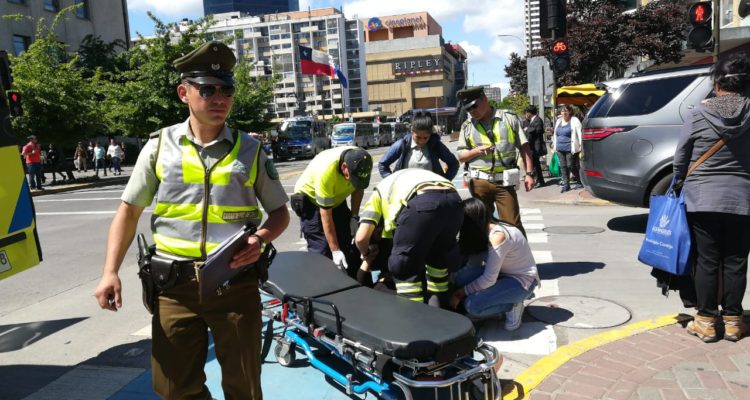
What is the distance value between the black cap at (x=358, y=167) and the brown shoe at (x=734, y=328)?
265 cm

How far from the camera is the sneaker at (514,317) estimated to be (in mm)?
4398

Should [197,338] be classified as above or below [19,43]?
below

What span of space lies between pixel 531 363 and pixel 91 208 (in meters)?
13.4

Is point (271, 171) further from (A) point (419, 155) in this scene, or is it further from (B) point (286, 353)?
(A) point (419, 155)

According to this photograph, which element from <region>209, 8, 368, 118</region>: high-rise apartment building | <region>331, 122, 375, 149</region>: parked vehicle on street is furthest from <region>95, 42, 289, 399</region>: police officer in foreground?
<region>209, 8, 368, 118</region>: high-rise apartment building

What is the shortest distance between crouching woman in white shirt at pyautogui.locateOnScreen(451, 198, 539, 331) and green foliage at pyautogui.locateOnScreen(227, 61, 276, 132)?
3051 centimetres

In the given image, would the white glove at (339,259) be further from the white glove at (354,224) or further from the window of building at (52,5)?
the window of building at (52,5)

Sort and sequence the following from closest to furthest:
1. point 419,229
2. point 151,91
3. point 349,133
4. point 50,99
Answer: point 419,229, point 50,99, point 151,91, point 349,133

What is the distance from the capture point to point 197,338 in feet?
8.57

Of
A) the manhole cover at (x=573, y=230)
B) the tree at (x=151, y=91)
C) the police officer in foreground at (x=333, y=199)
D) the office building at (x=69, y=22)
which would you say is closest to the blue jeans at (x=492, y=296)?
the police officer in foreground at (x=333, y=199)

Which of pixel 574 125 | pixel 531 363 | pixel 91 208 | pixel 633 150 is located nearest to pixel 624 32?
pixel 574 125

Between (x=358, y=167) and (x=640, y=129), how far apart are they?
445 centimetres

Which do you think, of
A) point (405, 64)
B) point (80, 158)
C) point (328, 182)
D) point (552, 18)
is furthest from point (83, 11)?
point (405, 64)

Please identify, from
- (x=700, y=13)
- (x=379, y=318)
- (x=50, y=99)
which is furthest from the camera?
(x=50, y=99)
